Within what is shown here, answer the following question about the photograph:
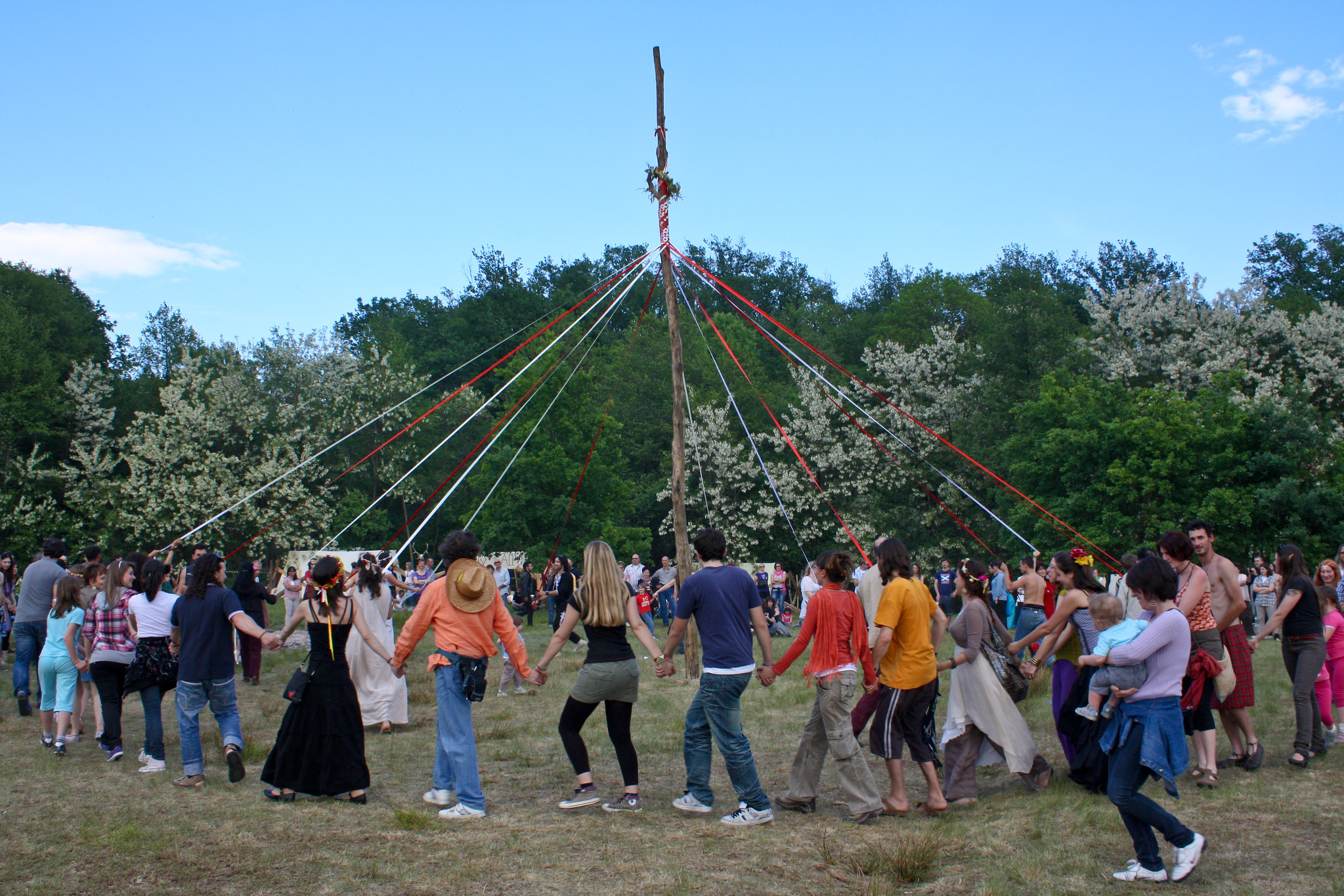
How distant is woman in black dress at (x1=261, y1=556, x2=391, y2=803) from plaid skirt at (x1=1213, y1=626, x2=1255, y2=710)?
5993mm

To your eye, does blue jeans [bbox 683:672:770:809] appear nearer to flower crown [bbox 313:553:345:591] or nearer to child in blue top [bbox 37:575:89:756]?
flower crown [bbox 313:553:345:591]

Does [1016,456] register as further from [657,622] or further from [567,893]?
[567,893]

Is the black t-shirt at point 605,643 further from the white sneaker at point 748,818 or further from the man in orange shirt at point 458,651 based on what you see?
the white sneaker at point 748,818

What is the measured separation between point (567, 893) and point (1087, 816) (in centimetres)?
319

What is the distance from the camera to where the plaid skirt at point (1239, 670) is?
22.4 ft

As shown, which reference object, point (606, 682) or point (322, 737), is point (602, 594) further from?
point (322, 737)

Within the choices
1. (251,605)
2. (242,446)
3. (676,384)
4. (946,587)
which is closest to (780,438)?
(946,587)

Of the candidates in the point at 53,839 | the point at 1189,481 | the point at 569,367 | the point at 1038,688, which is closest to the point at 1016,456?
the point at 1189,481

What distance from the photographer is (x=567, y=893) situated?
4699mm

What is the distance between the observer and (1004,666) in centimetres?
652

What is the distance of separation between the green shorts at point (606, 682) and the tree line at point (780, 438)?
62.1 feet

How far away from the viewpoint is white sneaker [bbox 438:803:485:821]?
6035 millimetres

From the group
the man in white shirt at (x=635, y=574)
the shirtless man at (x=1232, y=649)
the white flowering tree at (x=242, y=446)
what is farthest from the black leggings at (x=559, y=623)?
the white flowering tree at (x=242, y=446)

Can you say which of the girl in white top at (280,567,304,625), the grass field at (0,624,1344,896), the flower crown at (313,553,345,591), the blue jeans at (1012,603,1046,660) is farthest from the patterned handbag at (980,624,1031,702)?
the girl in white top at (280,567,304,625)
